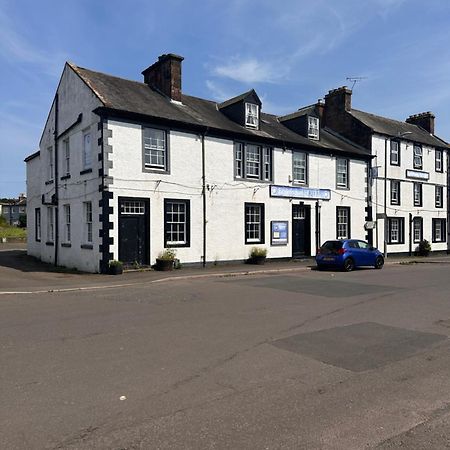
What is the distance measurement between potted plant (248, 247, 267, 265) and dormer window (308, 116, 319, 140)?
867 cm

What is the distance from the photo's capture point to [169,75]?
2278 cm

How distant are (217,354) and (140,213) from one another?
13.5 m

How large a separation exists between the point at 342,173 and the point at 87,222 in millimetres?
15846

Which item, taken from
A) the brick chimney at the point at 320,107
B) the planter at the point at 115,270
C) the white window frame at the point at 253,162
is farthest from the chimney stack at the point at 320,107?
the planter at the point at 115,270

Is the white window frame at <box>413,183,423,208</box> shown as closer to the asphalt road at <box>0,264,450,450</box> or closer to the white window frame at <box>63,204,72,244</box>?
the white window frame at <box>63,204,72,244</box>

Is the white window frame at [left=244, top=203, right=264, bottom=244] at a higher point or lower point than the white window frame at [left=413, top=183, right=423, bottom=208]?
lower

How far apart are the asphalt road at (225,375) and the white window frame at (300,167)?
15356 millimetres

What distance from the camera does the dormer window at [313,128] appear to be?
90.8 feet

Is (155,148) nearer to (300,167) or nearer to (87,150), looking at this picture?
(87,150)

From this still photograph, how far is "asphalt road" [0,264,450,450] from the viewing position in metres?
4.00

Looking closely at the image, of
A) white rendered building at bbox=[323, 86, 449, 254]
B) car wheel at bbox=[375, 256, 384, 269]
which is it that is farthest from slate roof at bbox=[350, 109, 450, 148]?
car wheel at bbox=[375, 256, 384, 269]

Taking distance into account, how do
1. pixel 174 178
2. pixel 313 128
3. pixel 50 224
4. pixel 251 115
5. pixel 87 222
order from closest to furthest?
pixel 87 222, pixel 174 178, pixel 50 224, pixel 251 115, pixel 313 128

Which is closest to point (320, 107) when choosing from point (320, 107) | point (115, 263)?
point (320, 107)

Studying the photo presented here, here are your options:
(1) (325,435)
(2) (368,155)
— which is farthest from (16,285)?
(2) (368,155)
